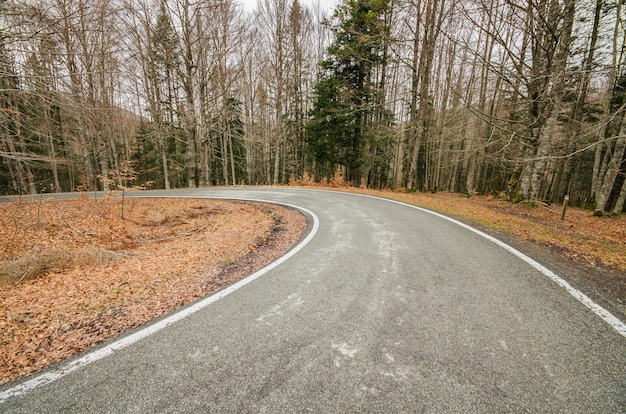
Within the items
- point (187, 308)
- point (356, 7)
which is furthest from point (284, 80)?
point (187, 308)

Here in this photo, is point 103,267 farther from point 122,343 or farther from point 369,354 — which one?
point 369,354

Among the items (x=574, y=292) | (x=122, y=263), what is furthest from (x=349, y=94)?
(x=574, y=292)

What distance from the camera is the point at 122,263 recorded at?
197 inches

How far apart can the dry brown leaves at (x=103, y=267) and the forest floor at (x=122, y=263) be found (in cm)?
2

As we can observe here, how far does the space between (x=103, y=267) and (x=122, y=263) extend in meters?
0.30

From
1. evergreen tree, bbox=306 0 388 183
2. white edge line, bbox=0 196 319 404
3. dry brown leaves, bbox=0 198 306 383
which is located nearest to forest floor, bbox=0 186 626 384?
dry brown leaves, bbox=0 198 306 383

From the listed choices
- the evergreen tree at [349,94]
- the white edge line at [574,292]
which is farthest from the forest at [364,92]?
the white edge line at [574,292]

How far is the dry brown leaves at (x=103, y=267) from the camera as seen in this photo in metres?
2.56

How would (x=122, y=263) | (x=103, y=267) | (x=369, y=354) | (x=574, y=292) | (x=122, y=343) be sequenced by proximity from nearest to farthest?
(x=369, y=354)
(x=122, y=343)
(x=574, y=292)
(x=103, y=267)
(x=122, y=263)

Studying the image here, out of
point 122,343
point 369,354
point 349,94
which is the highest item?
point 349,94

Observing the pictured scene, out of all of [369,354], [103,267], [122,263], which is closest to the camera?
[369,354]

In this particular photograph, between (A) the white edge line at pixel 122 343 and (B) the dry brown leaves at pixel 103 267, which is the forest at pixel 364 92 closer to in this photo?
(B) the dry brown leaves at pixel 103 267

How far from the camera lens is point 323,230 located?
644cm

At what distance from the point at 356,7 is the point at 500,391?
70.6ft
